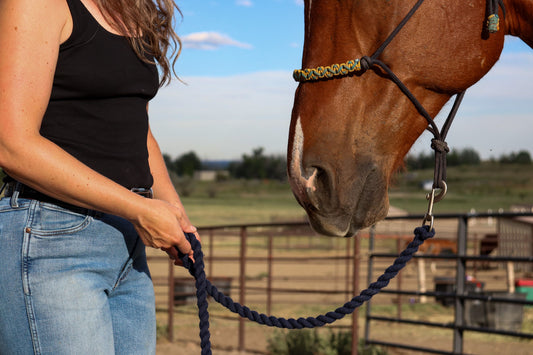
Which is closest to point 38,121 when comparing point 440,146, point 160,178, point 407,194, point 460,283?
point 160,178

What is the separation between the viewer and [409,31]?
1284 millimetres

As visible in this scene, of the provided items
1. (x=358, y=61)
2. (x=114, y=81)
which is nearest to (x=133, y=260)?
(x=114, y=81)

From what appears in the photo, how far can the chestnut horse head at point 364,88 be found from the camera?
1276 millimetres

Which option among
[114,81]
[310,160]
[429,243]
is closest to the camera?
[114,81]

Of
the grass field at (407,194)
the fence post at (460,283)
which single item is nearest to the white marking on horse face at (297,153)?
the fence post at (460,283)

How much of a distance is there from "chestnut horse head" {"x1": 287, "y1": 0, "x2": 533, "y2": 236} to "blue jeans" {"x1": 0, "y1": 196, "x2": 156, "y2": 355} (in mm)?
479

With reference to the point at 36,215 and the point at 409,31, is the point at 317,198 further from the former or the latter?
the point at 36,215

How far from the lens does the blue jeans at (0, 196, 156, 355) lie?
3.44 ft

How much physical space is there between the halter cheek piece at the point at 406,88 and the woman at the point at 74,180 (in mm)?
407

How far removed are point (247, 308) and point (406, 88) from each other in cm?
65

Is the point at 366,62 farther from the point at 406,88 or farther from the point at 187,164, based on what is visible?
the point at 187,164

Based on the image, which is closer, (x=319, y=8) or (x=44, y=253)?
(x=44, y=253)

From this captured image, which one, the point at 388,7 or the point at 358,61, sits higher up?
the point at 388,7

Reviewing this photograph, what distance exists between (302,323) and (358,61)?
64 centimetres
